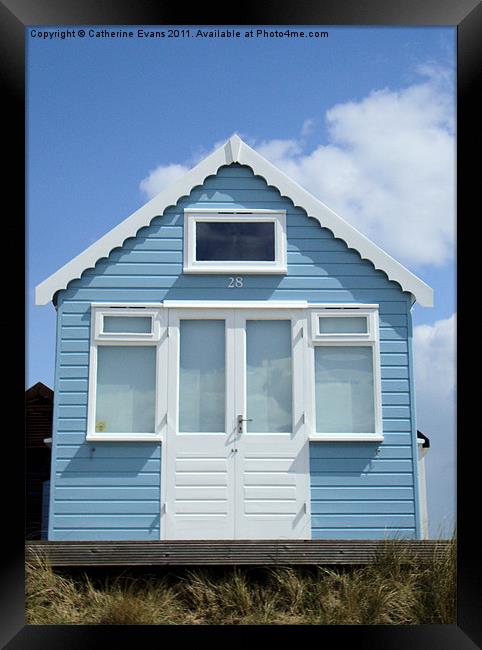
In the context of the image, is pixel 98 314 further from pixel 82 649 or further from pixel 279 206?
pixel 82 649

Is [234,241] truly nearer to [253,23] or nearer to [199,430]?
[199,430]

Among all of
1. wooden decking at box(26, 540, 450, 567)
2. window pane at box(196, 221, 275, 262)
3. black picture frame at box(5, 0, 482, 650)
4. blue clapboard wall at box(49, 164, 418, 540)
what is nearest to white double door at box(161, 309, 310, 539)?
blue clapboard wall at box(49, 164, 418, 540)

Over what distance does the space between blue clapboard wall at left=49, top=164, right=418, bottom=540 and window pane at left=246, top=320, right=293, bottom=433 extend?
0.32 m

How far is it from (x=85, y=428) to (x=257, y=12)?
432cm

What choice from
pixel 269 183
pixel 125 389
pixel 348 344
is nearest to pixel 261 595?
pixel 125 389

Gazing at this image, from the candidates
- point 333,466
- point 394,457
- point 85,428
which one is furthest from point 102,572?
point 394,457

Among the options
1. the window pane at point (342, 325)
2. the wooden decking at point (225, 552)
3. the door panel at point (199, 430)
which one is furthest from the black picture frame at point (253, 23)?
the window pane at point (342, 325)

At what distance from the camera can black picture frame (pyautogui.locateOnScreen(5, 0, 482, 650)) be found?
3.80 m

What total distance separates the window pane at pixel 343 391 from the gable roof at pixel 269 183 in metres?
0.87

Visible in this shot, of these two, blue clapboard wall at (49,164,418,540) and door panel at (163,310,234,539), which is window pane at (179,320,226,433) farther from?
blue clapboard wall at (49,164,418,540)

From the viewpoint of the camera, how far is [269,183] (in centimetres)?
736

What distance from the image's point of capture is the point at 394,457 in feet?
23.4

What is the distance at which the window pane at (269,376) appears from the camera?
280 inches

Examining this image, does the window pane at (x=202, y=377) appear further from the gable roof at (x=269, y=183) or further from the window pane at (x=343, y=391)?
the gable roof at (x=269, y=183)
